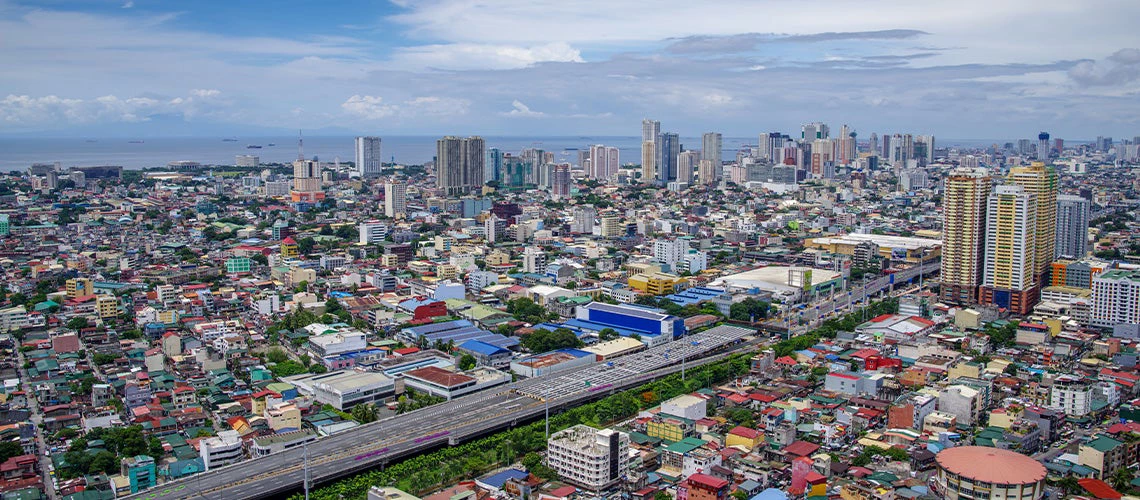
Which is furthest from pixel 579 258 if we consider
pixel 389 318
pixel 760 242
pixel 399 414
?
pixel 399 414

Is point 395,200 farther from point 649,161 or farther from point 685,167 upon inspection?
point 685,167

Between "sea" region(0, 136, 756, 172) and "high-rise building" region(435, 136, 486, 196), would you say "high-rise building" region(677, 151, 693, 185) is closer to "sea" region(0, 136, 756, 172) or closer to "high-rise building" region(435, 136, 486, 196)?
"high-rise building" region(435, 136, 486, 196)

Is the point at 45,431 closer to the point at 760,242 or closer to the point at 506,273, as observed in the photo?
the point at 506,273

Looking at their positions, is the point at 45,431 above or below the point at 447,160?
below

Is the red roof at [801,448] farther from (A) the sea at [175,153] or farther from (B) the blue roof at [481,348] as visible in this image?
(A) the sea at [175,153]

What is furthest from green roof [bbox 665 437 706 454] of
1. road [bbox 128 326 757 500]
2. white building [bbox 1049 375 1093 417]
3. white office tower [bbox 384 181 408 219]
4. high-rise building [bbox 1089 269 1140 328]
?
white office tower [bbox 384 181 408 219]

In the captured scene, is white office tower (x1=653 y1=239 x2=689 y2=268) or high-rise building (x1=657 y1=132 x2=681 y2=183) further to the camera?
high-rise building (x1=657 y1=132 x2=681 y2=183)
